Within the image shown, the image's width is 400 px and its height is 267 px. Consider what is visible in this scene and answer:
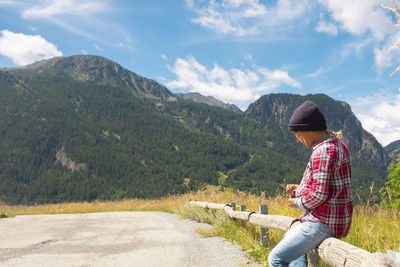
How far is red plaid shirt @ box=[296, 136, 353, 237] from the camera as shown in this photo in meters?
2.47

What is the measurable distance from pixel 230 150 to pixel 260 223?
195626mm

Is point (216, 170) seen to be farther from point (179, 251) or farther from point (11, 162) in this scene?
point (179, 251)

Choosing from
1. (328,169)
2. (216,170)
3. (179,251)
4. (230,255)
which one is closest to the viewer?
(328,169)

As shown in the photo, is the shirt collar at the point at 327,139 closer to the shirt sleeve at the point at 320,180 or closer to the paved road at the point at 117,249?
the shirt sleeve at the point at 320,180

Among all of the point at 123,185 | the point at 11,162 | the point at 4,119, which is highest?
the point at 4,119

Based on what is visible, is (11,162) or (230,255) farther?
(11,162)

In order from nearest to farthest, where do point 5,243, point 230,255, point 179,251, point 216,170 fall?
point 230,255 < point 179,251 < point 5,243 < point 216,170

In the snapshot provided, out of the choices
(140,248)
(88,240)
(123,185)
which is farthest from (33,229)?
(123,185)

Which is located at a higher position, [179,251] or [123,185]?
[179,251]

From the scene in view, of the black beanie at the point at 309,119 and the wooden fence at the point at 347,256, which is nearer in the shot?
the wooden fence at the point at 347,256

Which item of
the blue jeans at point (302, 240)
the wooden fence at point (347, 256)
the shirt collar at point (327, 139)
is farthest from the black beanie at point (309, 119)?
the wooden fence at point (347, 256)

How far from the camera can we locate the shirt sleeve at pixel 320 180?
246cm

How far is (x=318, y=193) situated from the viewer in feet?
8.08

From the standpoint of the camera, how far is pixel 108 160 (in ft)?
520
